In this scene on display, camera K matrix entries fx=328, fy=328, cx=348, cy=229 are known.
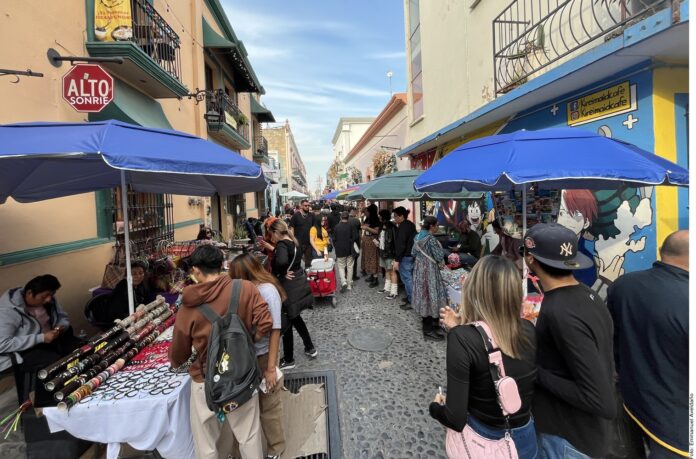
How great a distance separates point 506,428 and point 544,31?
21.0ft

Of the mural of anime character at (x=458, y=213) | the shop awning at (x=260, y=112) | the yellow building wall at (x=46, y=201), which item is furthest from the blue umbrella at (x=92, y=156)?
the shop awning at (x=260, y=112)

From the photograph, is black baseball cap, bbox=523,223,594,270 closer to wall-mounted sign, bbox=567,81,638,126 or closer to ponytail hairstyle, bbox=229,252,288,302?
ponytail hairstyle, bbox=229,252,288,302

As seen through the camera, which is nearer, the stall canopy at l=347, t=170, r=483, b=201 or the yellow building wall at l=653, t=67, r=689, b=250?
the yellow building wall at l=653, t=67, r=689, b=250

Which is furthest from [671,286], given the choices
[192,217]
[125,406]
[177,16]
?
[177,16]

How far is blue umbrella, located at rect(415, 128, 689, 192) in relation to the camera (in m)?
2.24

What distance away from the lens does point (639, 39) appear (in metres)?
3.15

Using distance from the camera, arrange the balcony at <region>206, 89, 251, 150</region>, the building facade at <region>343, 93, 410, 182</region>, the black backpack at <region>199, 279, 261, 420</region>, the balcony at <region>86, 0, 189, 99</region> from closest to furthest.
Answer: the black backpack at <region>199, 279, 261, 420</region> → the balcony at <region>86, 0, 189, 99</region> → the balcony at <region>206, 89, 251, 150</region> → the building facade at <region>343, 93, 410, 182</region>

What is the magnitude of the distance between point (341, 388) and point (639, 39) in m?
4.64

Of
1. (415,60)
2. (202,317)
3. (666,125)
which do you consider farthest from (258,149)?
(202,317)

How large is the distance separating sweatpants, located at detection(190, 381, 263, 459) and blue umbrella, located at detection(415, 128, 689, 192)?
7.93ft

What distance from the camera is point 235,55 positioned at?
40.0 ft

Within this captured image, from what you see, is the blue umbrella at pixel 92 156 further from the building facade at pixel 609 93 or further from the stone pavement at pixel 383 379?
the building facade at pixel 609 93

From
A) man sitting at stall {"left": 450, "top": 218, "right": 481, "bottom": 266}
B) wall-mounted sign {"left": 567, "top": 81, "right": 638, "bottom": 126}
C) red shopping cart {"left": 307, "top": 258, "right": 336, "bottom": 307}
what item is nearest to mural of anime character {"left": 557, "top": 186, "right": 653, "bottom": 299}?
wall-mounted sign {"left": 567, "top": 81, "right": 638, "bottom": 126}

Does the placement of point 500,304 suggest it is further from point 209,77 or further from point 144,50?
point 209,77
